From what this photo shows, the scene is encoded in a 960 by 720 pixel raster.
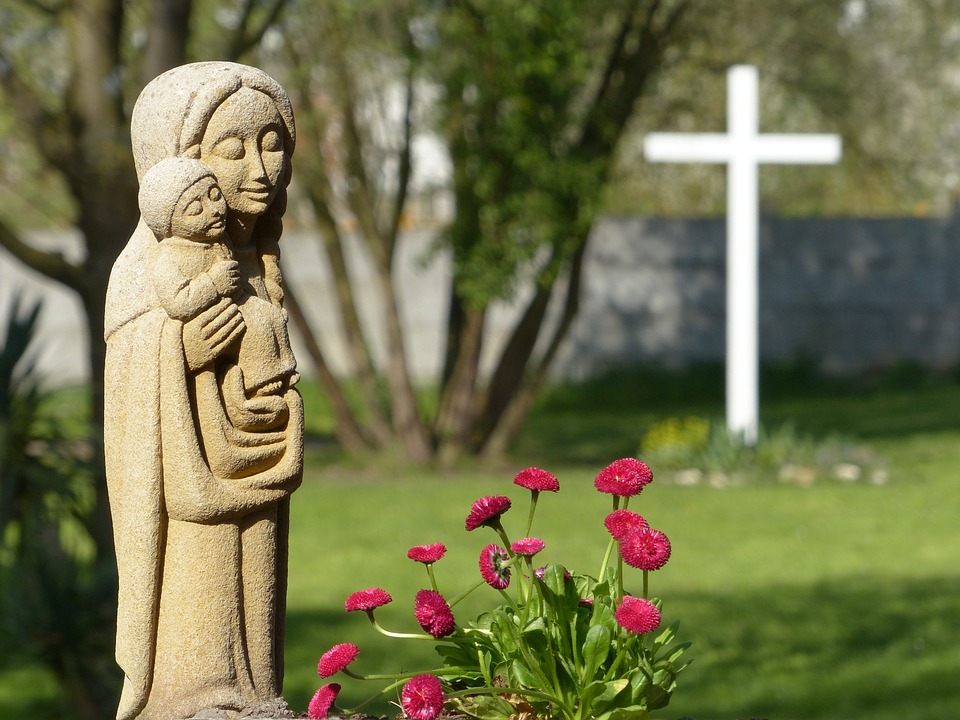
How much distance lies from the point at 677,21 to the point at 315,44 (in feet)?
10.3

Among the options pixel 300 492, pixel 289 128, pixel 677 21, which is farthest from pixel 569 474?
pixel 289 128

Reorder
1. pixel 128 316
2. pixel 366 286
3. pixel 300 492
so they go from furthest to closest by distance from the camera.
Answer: pixel 366 286 → pixel 300 492 → pixel 128 316

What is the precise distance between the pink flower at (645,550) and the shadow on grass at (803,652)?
3.24 metres

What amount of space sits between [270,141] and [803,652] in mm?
4734

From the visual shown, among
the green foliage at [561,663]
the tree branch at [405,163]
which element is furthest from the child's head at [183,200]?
the tree branch at [405,163]

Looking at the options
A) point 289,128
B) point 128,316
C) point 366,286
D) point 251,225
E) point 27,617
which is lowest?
point 27,617

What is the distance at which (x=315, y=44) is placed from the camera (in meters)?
11.9

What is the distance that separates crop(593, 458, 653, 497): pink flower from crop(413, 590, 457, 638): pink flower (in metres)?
0.44

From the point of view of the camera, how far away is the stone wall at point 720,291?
1827cm

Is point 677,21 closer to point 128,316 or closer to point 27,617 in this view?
point 27,617

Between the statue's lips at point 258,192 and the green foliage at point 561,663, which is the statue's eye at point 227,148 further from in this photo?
the green foliage at point 561,663

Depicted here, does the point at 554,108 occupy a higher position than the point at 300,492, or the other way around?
the point at 554,108

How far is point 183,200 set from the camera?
3.07 m

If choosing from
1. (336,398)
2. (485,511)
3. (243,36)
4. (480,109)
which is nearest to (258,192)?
(485,511)
